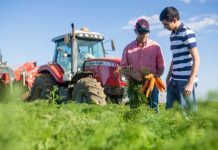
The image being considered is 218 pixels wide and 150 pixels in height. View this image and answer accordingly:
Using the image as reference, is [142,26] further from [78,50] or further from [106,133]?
[78,50]

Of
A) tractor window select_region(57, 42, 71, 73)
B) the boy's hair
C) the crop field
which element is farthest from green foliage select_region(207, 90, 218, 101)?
tractor window select_region(57, 42, 71, 73)

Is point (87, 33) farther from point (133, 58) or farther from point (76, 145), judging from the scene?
point (76, 145)

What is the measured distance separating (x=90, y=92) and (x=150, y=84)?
466 cm

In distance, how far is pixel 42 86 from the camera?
13.5 meters

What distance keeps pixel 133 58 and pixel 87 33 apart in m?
6.38

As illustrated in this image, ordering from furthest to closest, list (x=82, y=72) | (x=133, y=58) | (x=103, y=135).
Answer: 1. (x=82, y=72)
2. (x=133, y=58)
3. (x=103, y=135)

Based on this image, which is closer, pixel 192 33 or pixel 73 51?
pixel 192 33

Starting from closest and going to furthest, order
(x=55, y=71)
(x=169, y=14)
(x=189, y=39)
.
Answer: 1. (x=189, y=39)
2. (x=169, y=14)
3. (x=55, y=71)

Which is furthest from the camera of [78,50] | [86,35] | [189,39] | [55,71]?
[55,71]

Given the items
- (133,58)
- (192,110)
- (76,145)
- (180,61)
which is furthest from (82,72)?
(76,145)

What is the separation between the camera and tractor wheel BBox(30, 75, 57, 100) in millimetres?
13344

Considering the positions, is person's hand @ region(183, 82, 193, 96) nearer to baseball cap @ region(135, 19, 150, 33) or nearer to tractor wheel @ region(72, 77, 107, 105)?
baseball cap @ region(135, 19, 150, 33)

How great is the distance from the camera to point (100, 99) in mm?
10969

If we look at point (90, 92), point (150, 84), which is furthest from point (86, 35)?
point (150, 84)
